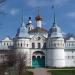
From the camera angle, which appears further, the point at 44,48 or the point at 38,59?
the point at 44,48

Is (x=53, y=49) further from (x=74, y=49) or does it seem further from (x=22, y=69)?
(x=22, y=69)

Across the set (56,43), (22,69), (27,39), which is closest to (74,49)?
(56,43)

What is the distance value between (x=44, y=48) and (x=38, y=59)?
9.87 ft

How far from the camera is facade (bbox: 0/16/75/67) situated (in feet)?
297

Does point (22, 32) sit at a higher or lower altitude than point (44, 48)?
higher

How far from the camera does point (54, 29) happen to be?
9338 cm

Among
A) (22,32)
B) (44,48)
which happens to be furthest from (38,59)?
(22,32)

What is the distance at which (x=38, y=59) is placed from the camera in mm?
91938

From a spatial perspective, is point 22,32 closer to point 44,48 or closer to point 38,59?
point 44,48

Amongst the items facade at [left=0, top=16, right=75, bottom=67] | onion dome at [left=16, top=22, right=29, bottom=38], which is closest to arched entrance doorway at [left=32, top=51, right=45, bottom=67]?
facade at [left=0, top=16, right=75, bottom=67]

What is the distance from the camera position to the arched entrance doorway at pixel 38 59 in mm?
91688

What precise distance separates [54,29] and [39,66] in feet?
30.9

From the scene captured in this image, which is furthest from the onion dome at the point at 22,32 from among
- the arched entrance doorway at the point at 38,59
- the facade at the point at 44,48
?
the arched entrance doorway at the point at 38,59

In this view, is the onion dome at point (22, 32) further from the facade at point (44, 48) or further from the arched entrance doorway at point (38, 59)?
the arched entrance doorway at point (38, 59)
